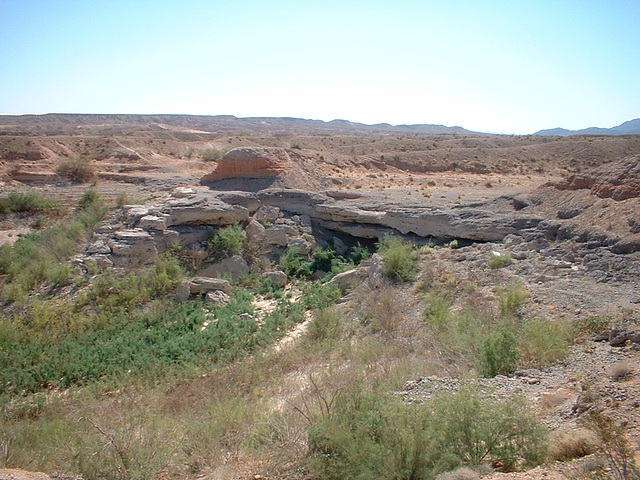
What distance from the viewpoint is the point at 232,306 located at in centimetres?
987

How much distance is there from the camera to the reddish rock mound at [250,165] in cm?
1562

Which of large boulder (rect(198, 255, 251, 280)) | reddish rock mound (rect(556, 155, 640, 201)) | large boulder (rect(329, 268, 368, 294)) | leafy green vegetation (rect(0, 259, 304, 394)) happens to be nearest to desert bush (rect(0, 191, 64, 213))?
large boulder (rect(198, 255, 251, 280))

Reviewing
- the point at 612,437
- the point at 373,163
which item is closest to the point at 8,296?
the point at 612,437

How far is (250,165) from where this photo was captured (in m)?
15.6

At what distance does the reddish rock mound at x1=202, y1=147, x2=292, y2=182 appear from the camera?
15.6 m

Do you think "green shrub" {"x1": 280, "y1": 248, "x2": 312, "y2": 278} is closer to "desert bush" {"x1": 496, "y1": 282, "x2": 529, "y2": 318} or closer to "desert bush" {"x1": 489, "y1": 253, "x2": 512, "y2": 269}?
"desert bush" {"x1": 489, "y1": 253, "x2": 512, "y2": 269}

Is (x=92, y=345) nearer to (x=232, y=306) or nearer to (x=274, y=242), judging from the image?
(x=232, y=306)

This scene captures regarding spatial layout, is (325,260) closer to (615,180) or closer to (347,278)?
(347,278)

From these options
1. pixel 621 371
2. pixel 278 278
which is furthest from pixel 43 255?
pixel 621 371

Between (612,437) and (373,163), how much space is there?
20384 millimetres

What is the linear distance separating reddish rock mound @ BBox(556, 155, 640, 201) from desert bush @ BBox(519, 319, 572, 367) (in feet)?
13.5

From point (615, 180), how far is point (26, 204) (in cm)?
1644

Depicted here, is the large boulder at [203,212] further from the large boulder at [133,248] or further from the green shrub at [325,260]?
the green shrub at [325,260]

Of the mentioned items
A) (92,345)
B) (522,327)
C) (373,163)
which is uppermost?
(373,163)
